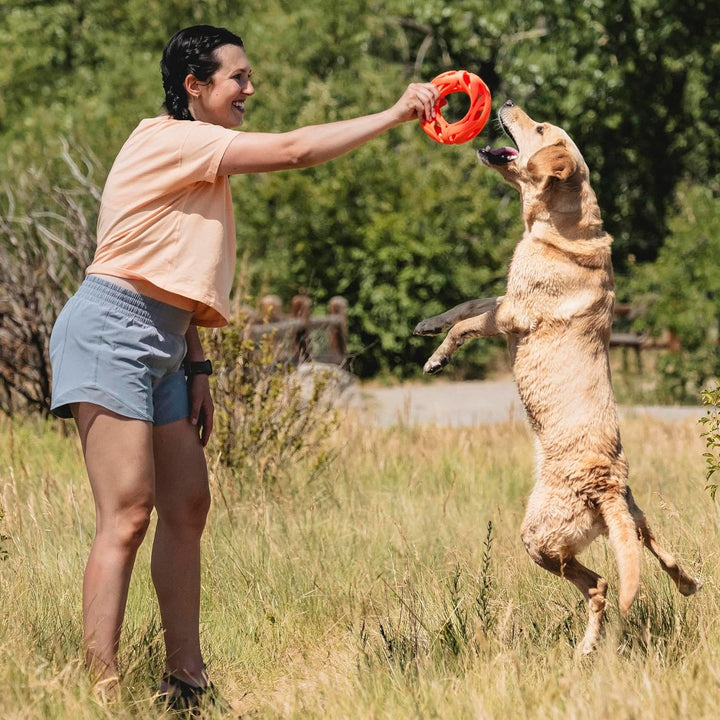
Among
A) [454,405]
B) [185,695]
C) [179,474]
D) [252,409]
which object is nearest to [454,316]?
[179,474]

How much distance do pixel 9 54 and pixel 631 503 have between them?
2479 centimetres

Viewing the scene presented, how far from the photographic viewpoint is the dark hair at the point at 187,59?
360 centimetres

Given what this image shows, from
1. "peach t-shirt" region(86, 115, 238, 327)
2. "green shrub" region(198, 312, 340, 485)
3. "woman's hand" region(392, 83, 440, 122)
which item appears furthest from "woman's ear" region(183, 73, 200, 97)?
"green shrub" region(198, 312, 340, 485)

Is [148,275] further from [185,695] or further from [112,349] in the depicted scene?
[185,695]

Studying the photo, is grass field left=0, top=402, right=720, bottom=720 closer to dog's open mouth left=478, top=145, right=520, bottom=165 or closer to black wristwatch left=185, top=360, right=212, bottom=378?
black wristwatch left=185, top=360, right=212, bottom=378

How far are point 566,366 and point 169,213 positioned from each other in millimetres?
1582

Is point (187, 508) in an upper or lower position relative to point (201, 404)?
lower

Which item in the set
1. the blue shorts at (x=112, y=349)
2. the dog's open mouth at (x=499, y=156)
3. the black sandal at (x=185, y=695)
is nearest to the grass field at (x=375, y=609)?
the black sandal at (x=185, y=695)

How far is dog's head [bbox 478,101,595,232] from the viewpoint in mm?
4570

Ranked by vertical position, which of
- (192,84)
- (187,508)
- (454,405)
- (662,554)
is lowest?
(454,405)

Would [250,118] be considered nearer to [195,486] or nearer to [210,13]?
[210,13]

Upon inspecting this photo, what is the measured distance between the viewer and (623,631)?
4070 mm

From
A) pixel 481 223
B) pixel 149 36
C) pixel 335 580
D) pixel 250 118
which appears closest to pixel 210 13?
pixel 149 36

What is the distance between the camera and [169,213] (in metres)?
3.49
